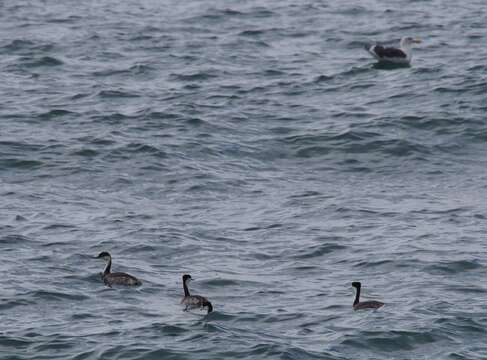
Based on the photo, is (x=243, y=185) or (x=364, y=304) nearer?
(x=364, y=304)

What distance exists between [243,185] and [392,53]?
12087 millimetres

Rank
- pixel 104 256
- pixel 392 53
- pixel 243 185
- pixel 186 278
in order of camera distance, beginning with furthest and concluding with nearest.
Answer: pixel 392 53, pixel 243 185, pixel 104 256, pixel 186 278

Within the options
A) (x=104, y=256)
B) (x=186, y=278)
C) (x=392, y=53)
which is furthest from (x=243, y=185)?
(x=392, y=53)

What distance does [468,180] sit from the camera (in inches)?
1169

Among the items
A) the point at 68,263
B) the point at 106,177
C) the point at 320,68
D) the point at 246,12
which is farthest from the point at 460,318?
the point at 246,12

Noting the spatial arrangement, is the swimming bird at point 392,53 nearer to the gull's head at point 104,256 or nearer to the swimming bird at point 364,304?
the gull's head at point 104,256

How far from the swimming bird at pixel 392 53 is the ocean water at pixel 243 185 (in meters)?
0.37

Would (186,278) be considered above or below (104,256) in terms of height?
above

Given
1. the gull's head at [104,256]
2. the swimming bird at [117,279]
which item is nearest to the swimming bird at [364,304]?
the swimming bird at [117,279]

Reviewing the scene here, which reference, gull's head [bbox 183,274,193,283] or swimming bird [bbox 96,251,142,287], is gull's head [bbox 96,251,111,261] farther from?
gull's head [bbox 183,274,193,283]

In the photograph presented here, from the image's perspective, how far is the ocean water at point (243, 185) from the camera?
21.3 meters

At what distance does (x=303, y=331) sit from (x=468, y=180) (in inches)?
382

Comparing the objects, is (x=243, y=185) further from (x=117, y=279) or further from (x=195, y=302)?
(x=195, y=302)

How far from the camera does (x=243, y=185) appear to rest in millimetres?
29562
